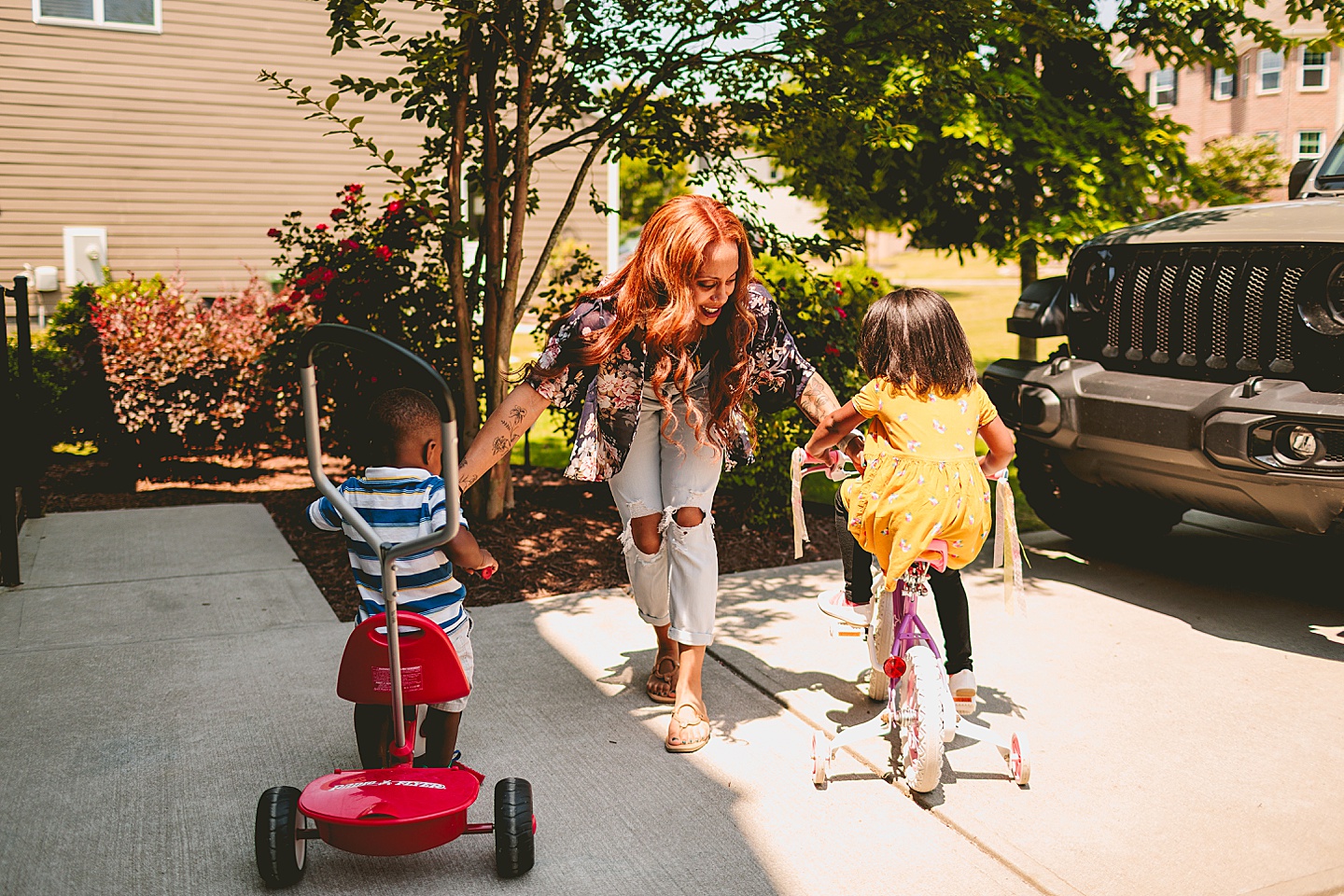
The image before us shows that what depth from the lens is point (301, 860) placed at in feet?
9.18

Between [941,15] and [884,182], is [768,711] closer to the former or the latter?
[941,15]

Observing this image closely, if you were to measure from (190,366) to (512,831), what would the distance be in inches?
219

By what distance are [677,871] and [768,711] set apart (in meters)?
1.13

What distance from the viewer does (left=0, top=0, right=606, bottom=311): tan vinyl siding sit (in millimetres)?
13539

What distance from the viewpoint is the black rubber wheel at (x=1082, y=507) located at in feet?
18.8

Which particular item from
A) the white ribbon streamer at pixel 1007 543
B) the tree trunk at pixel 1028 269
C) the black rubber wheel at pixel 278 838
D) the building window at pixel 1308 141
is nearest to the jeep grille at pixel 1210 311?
the white ribbon streamer at pixel 1007 543

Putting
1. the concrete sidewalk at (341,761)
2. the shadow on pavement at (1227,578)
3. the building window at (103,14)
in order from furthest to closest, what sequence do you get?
the building window at (103,14), the shadow on pavement at (1227,578), the concrete sidewalk at (341,761)

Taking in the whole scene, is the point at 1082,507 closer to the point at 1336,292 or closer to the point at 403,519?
the point at 1336,292

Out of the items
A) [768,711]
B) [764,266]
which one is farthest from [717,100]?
[768,711]

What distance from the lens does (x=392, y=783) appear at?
268cm

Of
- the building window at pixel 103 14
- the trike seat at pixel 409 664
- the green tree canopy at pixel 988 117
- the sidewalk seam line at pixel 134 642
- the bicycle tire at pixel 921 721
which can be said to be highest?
the building window at pixel 103 14

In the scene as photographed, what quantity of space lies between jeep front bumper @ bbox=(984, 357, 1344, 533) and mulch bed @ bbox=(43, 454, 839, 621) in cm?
137

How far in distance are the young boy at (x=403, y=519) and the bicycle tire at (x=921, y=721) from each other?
126 cm

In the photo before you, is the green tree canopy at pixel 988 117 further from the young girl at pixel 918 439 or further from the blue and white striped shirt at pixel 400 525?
the blue and white striped shirt at pixel 400 525
